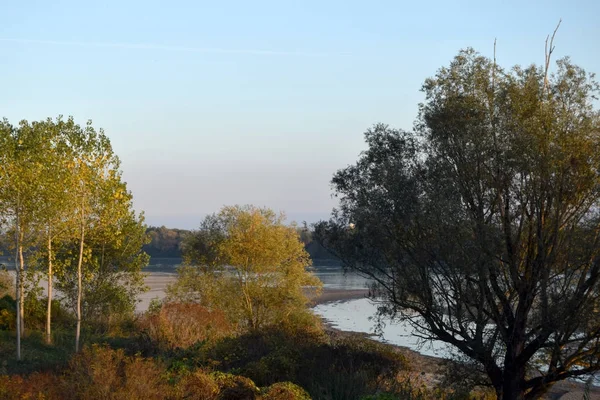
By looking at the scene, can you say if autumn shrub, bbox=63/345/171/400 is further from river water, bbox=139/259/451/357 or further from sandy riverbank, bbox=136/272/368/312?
sandy riverbank, bbox=136/272/368/312

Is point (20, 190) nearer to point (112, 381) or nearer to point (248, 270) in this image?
point (248, 270)

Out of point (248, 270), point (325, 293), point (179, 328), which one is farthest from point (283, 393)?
point (325, 293)

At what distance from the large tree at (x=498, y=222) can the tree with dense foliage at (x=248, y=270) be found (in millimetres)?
11724

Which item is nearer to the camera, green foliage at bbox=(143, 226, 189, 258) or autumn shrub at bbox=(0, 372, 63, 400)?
autumn shrub at bbox=(0, 372, 63, 400)

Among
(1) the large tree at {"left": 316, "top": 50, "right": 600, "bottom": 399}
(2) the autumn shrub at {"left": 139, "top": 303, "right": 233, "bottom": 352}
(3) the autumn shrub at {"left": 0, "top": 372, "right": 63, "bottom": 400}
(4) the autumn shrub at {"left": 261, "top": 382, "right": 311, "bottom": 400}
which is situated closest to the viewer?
(3) the autumn shrub at {"left": 0, "top": 372, "right": 63, "bottom": 400}

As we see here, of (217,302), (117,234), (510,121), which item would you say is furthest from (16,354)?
(510,121)

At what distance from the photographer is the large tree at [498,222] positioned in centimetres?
1412

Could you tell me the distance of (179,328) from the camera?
719 inches

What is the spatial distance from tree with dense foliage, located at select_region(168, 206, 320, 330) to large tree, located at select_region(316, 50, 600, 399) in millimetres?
11724

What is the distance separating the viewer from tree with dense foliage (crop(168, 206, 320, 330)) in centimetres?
2758

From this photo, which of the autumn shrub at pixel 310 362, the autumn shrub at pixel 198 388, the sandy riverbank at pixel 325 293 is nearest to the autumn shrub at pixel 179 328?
the autumn shrub at pixel 310 362

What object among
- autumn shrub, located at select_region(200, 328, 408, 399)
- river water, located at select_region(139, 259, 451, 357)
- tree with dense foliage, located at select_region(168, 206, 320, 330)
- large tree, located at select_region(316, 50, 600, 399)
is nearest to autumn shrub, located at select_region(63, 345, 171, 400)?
autumn shrub, located at select_region(200, 328, 408, 399)

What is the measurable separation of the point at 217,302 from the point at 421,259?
46.0 feet

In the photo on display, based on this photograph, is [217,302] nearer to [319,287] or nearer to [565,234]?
[319,287]
